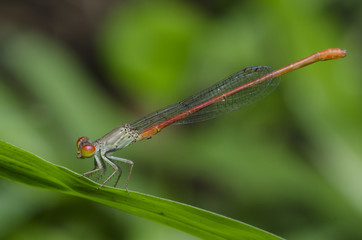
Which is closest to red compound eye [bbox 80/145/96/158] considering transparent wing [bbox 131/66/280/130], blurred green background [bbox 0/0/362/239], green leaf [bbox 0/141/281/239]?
blurred green background [bbox 0/0/362/239]

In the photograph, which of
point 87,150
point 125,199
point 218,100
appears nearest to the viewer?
point 125,199

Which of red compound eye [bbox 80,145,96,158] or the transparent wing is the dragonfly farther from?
red compound eye [bbox 80,145,96,158]

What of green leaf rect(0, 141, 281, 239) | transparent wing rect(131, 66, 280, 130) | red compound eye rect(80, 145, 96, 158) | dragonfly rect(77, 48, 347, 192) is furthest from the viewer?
transparent wing rect(131, 66, 280, 130)

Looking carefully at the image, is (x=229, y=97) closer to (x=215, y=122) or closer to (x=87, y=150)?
(x=215, y=122)

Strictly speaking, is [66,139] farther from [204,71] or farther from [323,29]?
[323,29]

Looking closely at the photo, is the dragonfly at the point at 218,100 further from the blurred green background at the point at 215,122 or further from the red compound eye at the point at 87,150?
the blurred green background at the point at 215,122

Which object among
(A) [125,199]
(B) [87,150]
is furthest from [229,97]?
(A) [125,199]
